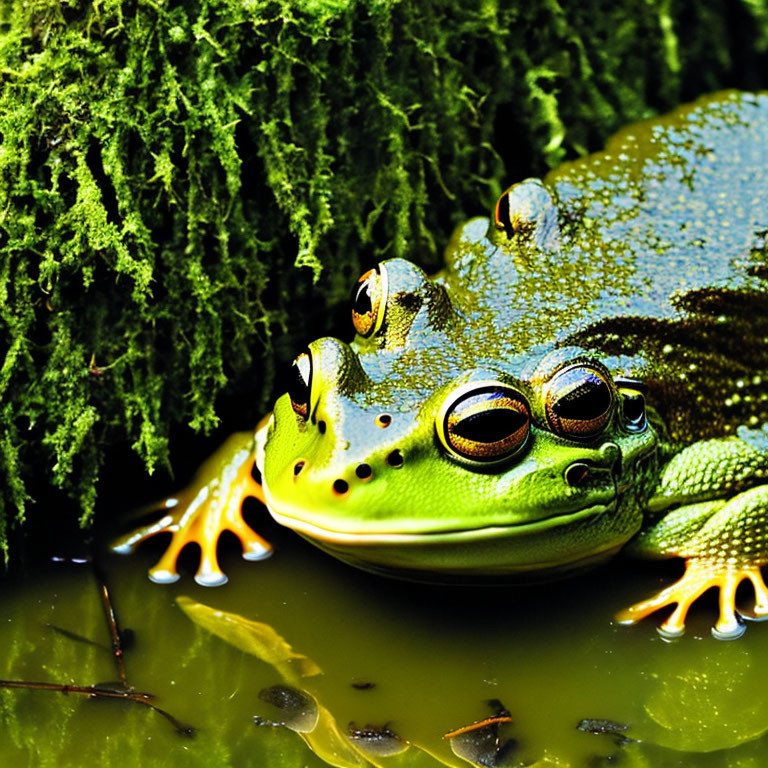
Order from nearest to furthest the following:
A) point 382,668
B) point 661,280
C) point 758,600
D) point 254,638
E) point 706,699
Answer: point 706,699, point 382,668, point 254,638, point 758,600, point 661,280

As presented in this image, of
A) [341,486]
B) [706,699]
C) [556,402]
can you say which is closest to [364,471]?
[341,486]

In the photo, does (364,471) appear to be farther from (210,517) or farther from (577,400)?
(210,517)

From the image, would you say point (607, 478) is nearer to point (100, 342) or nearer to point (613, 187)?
point (613, 187)

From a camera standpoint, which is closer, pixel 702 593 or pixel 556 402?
pixel 556 402

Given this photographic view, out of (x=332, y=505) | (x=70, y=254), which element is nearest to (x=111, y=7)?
(x=70, y=254)

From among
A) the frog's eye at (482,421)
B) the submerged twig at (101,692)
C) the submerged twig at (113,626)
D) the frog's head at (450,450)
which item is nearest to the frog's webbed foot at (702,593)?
the frog's head at (450,450)

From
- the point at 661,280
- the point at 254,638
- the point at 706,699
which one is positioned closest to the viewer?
the point at 706,699

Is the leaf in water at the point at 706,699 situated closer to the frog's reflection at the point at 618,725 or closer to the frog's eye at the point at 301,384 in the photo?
the frog's reflection at the point at 618,725

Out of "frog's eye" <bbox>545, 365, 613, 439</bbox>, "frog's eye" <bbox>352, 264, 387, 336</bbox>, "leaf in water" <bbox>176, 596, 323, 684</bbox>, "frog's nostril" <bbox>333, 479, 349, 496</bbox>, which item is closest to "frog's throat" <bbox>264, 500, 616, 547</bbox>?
"frog's nostril" <bbox>333, 479, 349, 496</bbox>
